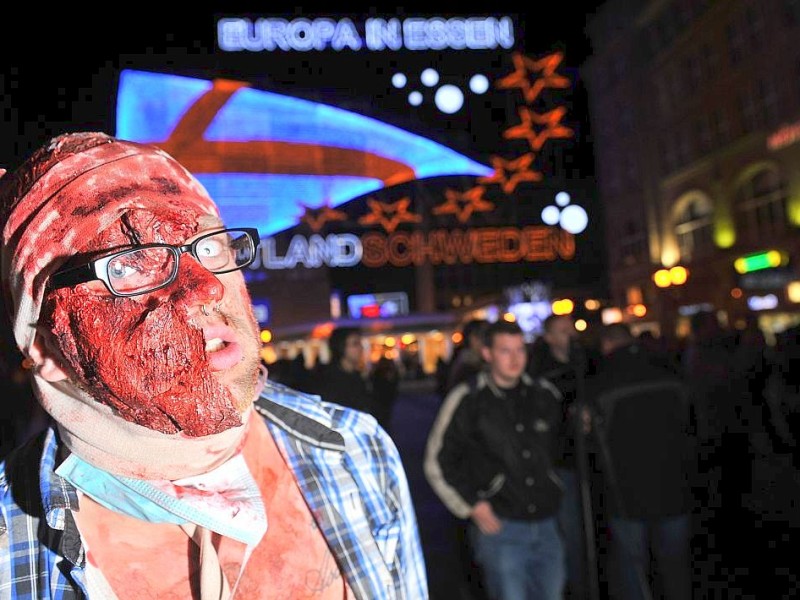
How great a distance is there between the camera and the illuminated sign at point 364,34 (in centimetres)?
1622

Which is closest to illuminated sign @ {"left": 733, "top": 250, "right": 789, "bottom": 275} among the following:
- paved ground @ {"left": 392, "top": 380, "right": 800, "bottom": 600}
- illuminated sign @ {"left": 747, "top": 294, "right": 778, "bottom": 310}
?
illuminated sign @ {"left": 747, "top": 294, "right": 778, "bottom": 310}

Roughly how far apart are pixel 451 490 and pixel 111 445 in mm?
2905

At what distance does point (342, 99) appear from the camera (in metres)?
15.3

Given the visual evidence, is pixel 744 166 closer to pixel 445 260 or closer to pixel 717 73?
pixel 717 73

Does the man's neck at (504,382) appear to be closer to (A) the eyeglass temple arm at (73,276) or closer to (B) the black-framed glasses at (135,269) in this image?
(B) the black-framed glasses at (135,269)

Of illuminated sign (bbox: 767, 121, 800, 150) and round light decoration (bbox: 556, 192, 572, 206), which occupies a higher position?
illuminated sign (bbox: 767, 121, 800, 150)

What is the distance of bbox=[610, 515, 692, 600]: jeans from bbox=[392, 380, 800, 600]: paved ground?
60 cm

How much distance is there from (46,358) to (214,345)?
0.30m

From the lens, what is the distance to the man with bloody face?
101 cm

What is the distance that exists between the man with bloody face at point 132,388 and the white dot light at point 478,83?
15281 millimetres

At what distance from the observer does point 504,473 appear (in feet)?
12.2

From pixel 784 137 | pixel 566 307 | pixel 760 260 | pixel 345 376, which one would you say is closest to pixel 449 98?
pixel 566 307

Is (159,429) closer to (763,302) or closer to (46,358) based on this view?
(46,358)

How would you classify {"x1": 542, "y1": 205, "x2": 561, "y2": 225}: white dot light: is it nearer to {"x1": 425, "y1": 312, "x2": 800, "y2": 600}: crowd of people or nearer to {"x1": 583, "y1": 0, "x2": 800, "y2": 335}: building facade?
{"x1": 583, "y1": 0, "x2": 800, "y2": 335}: building facade
